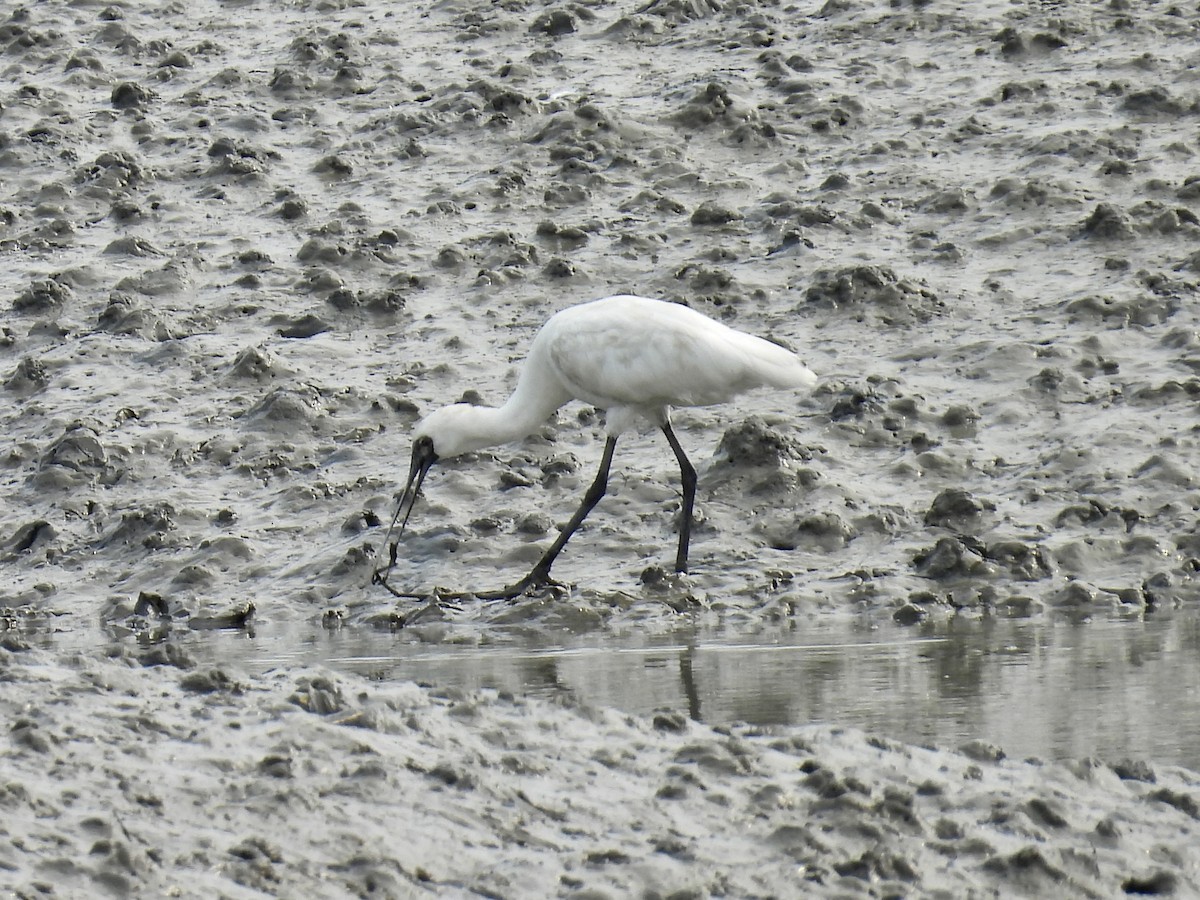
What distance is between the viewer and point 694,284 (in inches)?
451

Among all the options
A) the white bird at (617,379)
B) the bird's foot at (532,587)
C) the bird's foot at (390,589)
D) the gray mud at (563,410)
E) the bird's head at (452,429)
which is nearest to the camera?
the gray mud at (563,410)

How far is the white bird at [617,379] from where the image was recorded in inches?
351

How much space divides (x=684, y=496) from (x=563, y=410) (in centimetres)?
172

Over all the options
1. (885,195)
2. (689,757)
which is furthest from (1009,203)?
(689,757)

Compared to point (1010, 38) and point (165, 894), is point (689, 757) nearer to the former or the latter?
point (165, 894)

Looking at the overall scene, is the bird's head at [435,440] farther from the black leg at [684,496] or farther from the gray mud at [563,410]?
the black leg at [684,496]

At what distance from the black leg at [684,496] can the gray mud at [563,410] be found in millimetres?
160

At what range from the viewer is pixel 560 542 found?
8.80 meters

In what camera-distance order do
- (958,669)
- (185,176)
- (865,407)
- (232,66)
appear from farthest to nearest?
(232,66) → (185,176) → (865,407) → (958,669)

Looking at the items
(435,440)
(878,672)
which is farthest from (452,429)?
(878,672)

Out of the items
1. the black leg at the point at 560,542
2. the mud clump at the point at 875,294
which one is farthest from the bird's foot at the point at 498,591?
the mud clump at the point at 875,294

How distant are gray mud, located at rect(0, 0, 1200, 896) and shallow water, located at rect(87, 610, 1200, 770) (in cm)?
30

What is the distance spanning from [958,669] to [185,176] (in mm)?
8216

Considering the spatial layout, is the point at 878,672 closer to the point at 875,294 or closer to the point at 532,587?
the point at 532,587
